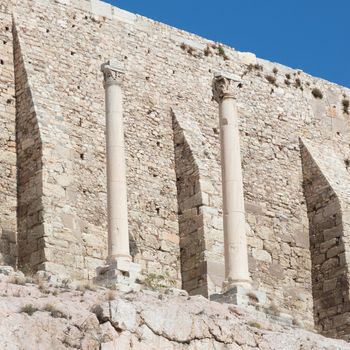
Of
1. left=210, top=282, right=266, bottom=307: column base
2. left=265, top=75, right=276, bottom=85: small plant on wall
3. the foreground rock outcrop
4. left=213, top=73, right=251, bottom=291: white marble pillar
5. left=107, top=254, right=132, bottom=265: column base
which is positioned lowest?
the foreground rock outcrop

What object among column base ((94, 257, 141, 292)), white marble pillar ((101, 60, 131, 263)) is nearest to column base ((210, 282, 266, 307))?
column base ((94, 257, 141, 292))

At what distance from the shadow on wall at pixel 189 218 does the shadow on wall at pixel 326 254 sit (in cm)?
427

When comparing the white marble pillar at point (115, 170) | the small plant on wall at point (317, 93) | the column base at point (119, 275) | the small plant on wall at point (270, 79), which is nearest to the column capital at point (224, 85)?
the white marble pillar at point (115, 170)

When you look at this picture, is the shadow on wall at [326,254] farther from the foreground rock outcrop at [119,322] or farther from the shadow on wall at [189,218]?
the foreground rock outcrop at [119,322]

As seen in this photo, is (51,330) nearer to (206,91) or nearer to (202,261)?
(202,261)

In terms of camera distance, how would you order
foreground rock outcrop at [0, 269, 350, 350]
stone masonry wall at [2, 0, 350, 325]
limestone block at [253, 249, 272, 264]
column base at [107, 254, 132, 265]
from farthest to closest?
limestone block at [253, 249, 272, 264] → stone masonry wall at [2, 0, 350, 325] → column base at [107, 254, 132, 265] → foreground rock outcrop at [0, 269, 350, 350]

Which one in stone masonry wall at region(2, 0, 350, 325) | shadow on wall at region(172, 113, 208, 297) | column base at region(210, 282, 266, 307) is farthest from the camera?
shadow on wall at region(172, 113, 208, 297)

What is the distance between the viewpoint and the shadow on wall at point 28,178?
98.0 feet

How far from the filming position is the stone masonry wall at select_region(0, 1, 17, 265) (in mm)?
30364

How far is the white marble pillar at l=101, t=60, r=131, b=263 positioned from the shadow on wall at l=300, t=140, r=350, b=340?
7868 millimetres

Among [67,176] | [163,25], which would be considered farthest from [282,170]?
[67,176]

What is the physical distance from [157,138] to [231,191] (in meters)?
4.18

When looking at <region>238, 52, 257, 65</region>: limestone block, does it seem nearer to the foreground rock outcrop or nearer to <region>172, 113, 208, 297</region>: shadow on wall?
<region>172, 113, 208, 297</region>: shadow on wall

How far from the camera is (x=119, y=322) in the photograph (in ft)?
75.0
